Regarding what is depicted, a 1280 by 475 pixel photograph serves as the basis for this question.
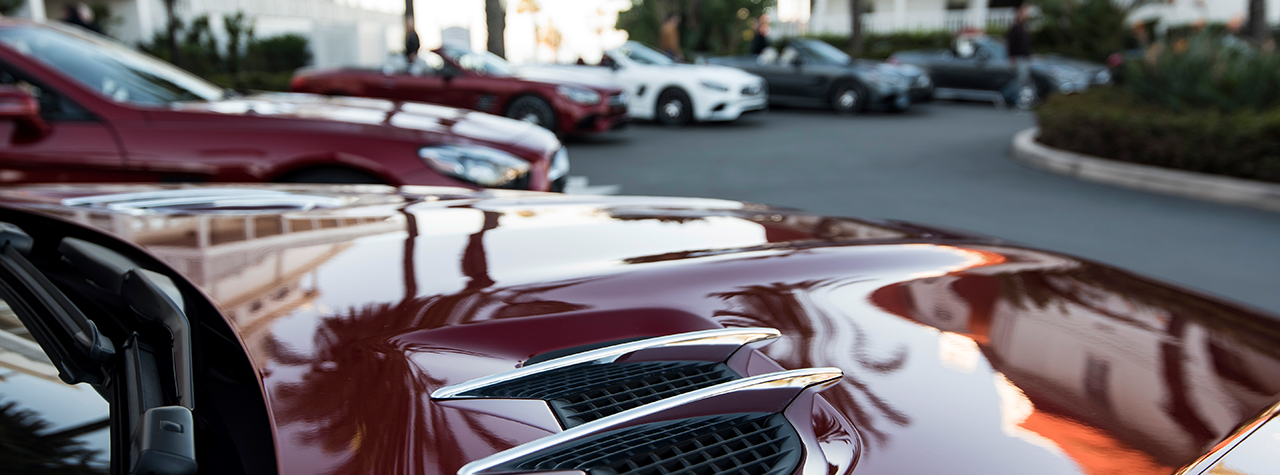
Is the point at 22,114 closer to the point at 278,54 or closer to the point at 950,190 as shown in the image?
the point at 950,190

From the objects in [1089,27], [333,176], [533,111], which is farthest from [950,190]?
[1089,27]

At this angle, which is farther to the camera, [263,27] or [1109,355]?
[263,27]

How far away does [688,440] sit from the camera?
0.91 metres

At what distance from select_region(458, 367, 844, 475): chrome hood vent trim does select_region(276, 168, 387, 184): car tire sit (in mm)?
3378

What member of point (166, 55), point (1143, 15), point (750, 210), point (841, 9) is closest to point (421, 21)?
point (166, 55)

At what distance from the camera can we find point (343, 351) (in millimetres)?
1047

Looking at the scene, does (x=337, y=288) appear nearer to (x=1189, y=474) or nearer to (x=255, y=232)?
(x=255, y=232)

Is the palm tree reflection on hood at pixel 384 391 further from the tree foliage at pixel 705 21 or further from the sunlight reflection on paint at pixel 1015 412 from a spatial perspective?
the tree foliage at pixel 705 21

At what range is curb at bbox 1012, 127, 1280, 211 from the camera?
6.25 metres

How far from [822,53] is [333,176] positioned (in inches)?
434

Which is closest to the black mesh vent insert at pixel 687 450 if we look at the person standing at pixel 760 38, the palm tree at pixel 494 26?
the palm tree at pixel 494 26

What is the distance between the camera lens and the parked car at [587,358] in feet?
2.89

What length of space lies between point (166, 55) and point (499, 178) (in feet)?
65.6

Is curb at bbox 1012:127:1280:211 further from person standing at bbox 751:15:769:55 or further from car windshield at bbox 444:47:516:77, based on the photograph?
person standing at bbox 751:15:769:55
